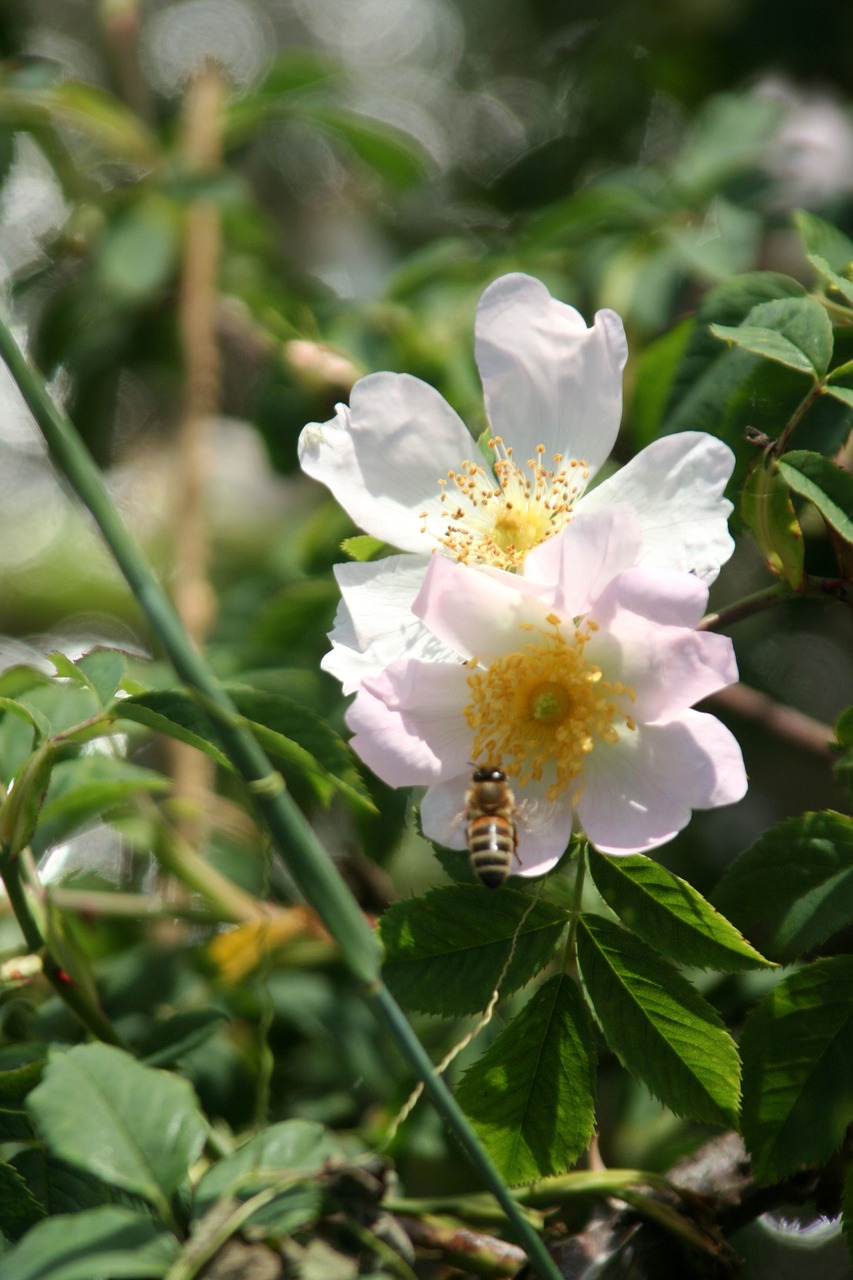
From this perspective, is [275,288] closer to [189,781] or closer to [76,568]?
[189,781]

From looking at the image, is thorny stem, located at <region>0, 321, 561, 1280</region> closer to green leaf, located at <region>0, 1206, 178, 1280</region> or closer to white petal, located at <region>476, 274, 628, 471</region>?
green leaf, located at <region>0, 1206, 178, 1280</region>

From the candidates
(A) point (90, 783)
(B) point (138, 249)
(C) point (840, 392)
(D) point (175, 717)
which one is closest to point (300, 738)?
(D) point (175, 717)

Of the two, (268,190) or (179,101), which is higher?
(179,101)

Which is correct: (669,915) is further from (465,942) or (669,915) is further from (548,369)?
(548,369)

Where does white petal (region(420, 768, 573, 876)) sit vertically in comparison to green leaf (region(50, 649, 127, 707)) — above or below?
below

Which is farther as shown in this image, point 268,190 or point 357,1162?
point 268,190

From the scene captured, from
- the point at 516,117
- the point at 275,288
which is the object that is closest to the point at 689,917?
the point at 275,288

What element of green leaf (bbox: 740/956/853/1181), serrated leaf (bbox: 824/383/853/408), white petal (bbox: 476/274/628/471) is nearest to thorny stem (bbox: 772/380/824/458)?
serrated leaf (bbox: 824/383/853/408)
